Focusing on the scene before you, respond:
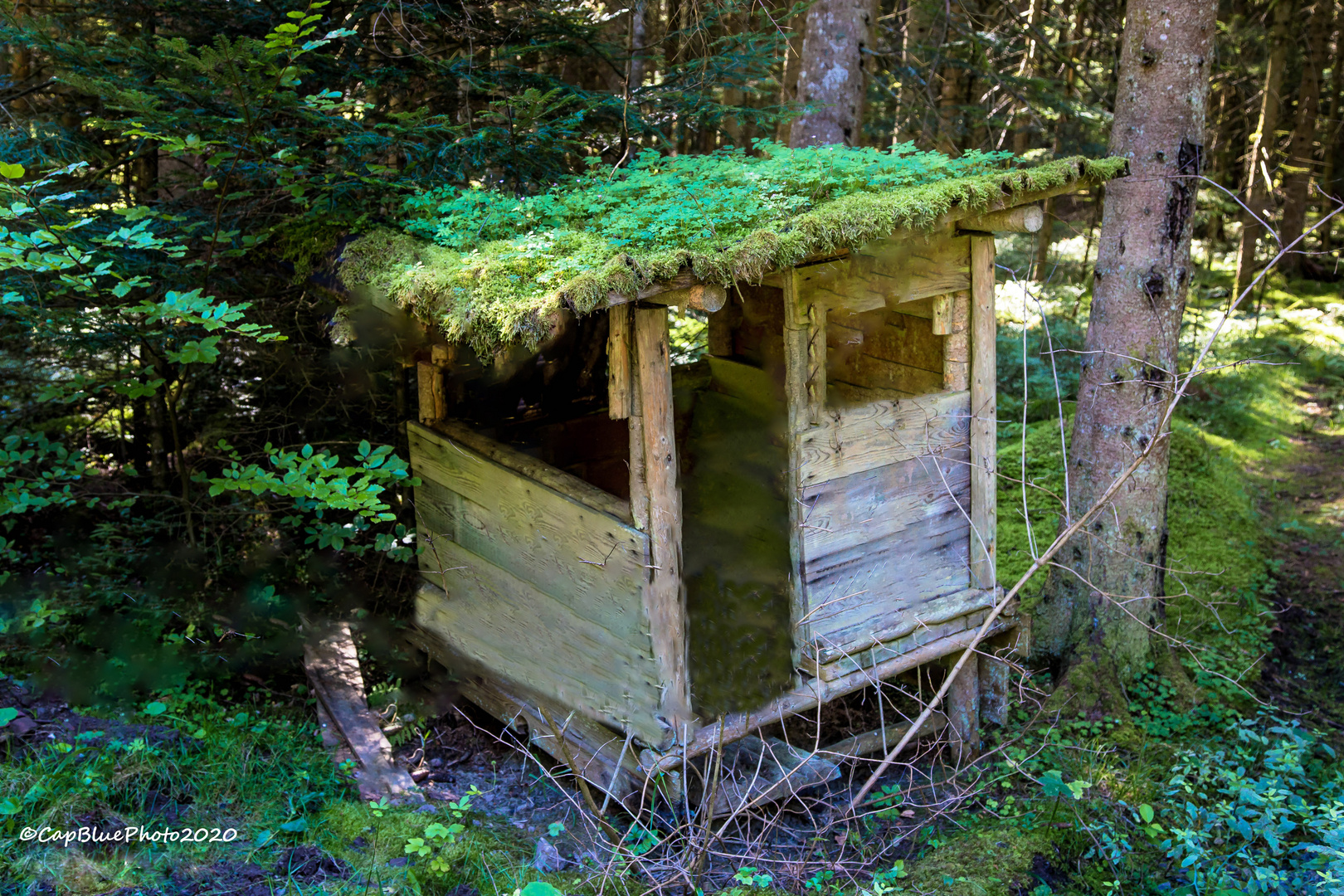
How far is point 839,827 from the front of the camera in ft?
16.0

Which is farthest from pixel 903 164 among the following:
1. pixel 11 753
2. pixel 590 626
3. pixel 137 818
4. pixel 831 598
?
pixel 11 753

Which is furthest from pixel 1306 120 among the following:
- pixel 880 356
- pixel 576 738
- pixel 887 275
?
pixel 576 738

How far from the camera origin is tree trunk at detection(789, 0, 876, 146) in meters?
6.96

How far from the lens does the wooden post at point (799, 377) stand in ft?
13.9

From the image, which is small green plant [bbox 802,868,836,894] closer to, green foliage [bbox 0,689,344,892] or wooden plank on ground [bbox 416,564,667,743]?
wooden plank on ground [bbox 416,564,667,743]

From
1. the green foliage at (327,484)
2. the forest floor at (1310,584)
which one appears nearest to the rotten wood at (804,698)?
the green foliage at (327,484)

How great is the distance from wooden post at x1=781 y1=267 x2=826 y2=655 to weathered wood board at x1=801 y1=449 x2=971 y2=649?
0.05m

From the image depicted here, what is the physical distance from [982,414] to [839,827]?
7.69 ft

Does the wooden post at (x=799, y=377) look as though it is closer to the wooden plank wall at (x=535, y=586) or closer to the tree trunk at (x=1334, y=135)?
the wooden plank wall at (x=535, y=586)

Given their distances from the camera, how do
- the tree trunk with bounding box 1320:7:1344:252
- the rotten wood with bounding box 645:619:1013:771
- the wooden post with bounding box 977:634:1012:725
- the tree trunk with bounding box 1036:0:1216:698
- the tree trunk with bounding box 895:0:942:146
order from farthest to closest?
the tree trunk with bounding box 1320:7:1344:252 → the tree trunk with bounding box 895:0:942:146 → the wooden post with bounding box 977:634:1012:725 → the tree trunk with bounding box 1036:0:1216:698 → the rotten wood with bounding box 645:619:1013:771

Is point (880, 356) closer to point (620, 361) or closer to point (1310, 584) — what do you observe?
point (620, 361)

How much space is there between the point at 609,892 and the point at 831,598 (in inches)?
67.4

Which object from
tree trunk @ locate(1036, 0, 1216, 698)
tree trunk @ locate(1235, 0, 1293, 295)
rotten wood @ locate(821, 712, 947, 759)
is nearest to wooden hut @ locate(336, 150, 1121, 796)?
rotten wood @ locate(821, 712, 947, 759)

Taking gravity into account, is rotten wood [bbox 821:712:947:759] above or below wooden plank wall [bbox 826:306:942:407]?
below
